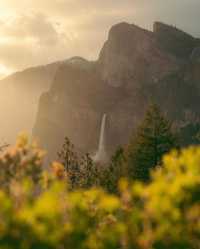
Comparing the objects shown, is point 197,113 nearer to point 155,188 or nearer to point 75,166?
point 75,166

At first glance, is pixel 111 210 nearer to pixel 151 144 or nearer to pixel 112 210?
pixel 112 210

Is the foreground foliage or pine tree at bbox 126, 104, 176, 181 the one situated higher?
pine tree at bbox 126, 104, 176, 181

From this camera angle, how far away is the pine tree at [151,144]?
175 feet

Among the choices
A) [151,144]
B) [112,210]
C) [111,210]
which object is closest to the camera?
[111,210]

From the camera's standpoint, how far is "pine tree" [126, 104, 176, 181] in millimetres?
53469

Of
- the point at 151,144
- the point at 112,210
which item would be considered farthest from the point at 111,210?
the point at 151,144

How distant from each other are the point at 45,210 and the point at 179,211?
1727mm

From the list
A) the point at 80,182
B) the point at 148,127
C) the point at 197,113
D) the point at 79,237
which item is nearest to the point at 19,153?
the point at 79,237

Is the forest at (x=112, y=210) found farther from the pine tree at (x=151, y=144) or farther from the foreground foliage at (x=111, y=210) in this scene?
the pine tree at (x=151, y=144)

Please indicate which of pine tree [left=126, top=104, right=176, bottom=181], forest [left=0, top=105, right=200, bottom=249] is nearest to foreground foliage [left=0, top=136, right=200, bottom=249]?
forest [left=0, top=105, right=200, bottom=249]

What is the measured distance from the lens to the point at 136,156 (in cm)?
5534

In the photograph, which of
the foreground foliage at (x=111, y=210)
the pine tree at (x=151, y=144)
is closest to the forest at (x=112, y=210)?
the foreground foliage at (x=111, y=210)

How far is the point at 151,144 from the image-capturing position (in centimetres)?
5344

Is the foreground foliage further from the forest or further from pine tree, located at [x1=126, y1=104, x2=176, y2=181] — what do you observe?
pine tree, located at [x1=126, y1=104, x2=176, y2=181]
